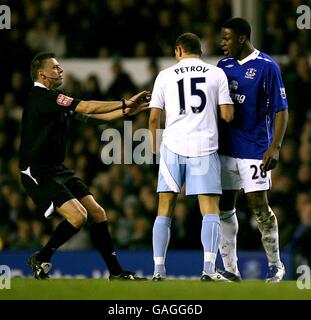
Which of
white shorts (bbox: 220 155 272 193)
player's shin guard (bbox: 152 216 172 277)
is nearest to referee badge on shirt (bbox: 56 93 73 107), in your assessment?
player's shin guard (bbox: 152 216 172 277)

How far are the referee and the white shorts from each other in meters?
0.90

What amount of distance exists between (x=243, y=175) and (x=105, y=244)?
1397 mm

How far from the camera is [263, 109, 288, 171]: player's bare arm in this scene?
33.4 ft

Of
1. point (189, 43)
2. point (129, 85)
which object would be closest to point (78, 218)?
point (189, 43)

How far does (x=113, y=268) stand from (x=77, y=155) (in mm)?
6934

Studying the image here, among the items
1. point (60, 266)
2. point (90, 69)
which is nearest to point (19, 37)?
point (90, 69)

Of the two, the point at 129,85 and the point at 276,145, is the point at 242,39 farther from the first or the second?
the point at 129,85

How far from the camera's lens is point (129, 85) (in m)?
17.6

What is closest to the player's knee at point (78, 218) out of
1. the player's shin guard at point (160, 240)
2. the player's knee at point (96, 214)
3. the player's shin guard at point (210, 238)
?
the player's knee at point (96, 214)

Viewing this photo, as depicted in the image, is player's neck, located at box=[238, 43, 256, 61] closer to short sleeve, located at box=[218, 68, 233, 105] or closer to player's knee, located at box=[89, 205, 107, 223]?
short sleeve, located at box=[218, 68, 233, 105]

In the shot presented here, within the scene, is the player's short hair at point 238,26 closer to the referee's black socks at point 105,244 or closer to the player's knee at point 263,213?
the player's knee at point 263,213

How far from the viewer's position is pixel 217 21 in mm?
18188

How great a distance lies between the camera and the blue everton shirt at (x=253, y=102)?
10344 mm

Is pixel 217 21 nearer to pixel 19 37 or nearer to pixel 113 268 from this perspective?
pixel 19 37
